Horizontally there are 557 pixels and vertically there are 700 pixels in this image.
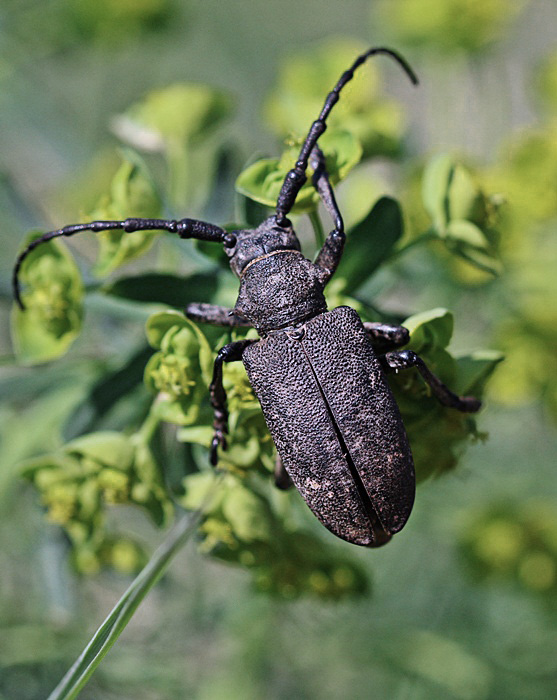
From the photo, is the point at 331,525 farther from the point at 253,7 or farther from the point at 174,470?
the point at 253,7

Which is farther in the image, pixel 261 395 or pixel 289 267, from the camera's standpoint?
pixel 289 267

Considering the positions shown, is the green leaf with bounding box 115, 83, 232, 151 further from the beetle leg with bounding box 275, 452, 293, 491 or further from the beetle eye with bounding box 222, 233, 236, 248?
the beetle leg with bounding box 275, 452, 293, 491

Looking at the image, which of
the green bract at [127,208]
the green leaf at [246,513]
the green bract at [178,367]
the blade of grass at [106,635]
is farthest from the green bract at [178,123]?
the blade of grass at [106,635]

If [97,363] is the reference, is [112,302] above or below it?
above

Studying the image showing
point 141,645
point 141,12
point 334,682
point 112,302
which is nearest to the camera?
point 112,302

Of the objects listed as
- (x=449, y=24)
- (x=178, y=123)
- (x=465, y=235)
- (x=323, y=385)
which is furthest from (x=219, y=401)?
(x=449, y=24)

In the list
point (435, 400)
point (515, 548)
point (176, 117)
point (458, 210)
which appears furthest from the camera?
point (515, 548)

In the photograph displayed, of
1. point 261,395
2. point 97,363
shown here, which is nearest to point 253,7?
point 97,363

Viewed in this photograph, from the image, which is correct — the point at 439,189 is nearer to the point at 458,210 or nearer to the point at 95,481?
the point at 458,210
